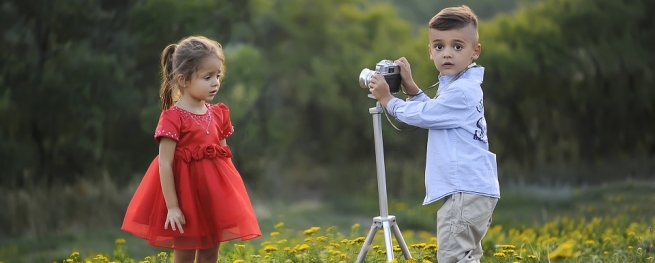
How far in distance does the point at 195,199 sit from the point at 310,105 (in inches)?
295

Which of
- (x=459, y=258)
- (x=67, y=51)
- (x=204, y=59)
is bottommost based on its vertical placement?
(x=459, y=258)

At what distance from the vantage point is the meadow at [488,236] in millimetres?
4508

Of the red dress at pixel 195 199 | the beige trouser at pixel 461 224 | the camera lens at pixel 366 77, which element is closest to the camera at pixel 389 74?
the camera lens at pixel 366 77

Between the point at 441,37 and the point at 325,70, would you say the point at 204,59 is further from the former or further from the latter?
the point at 325,70

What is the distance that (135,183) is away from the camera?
352 inches

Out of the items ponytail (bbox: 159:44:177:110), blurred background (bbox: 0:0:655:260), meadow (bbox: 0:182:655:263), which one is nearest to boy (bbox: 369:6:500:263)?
meadow (bbox: 0:182:655:263)

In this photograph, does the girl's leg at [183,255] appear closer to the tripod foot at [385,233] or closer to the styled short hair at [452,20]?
the tripod foot at [385,233]

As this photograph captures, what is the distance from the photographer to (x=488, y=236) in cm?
577

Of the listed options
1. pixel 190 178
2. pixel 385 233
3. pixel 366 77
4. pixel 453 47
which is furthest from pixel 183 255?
pixel 453 47

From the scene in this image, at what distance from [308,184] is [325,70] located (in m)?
1.40

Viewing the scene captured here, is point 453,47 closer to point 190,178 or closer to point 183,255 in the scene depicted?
point 190,178

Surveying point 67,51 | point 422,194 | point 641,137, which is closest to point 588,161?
point 641,137

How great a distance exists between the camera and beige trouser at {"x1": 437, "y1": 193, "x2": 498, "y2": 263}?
3.42 m

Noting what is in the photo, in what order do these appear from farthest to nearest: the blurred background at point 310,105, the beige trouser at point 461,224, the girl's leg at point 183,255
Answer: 1. the blurred background at point 310,105
2. the girl's leg at point 183,255
3. the beige trouser at point 461,224
